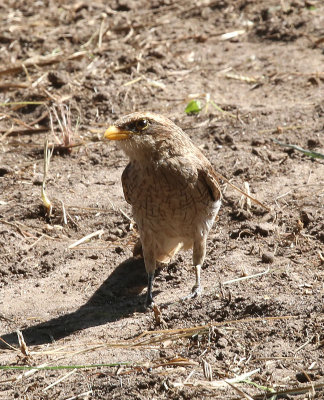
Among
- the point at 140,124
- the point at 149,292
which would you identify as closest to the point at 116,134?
the point at 140,124

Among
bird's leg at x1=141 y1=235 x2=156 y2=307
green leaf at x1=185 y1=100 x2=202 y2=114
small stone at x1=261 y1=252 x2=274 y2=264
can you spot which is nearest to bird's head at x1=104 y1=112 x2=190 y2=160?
bird's leg at x1=141 y1=235 x2=156 y2=307

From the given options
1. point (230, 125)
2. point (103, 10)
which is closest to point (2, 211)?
point (230, 125)

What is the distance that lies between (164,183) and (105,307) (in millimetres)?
1165

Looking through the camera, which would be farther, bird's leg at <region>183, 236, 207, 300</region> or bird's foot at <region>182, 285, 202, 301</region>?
bird's leg at <region>183, 236, 207, 300</region>

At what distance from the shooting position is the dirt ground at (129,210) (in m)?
4.39

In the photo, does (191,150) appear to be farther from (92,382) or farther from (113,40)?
(113,40)

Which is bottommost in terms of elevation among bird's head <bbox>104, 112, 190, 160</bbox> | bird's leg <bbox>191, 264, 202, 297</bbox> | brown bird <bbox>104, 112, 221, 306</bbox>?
bird's leg <bbox>191, 264, 202, 297</bbox>

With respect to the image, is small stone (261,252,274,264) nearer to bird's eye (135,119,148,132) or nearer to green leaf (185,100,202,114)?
bird's eye (135,119,148,132)

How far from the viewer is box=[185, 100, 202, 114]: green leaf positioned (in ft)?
27.2

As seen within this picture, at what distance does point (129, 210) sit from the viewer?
6.87m

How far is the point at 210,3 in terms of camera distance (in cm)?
1079

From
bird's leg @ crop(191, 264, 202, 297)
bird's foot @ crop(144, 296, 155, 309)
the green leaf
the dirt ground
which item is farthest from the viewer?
the green leaf

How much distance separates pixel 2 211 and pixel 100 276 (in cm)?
132

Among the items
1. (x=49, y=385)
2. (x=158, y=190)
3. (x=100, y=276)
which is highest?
(x=158, y=190)
